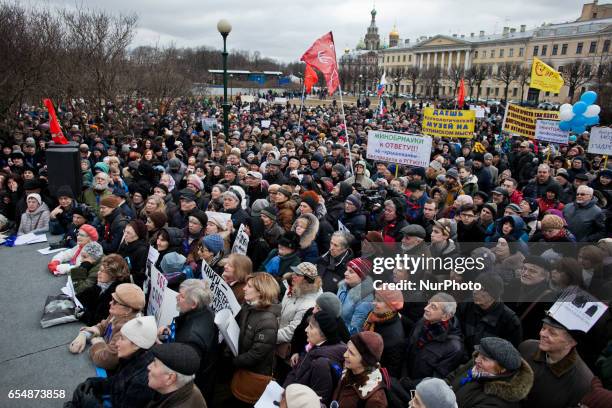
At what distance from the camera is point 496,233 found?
624 cm

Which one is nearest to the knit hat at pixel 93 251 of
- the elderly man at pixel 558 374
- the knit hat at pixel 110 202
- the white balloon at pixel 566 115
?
the knit hat at pixel 110 202

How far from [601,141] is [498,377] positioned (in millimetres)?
11289

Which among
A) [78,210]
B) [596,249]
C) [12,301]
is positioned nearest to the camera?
[12,301]

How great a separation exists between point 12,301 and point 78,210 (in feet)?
6.88

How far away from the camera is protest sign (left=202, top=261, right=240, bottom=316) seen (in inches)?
150

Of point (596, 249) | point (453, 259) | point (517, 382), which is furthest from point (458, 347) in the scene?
point (596, 249)

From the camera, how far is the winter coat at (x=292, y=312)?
395 cm

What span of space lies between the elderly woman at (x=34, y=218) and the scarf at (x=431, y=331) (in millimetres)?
5905

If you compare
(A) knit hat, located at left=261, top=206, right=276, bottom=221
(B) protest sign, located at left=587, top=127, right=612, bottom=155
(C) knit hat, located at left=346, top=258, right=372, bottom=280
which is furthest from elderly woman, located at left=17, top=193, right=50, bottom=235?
(B) protest sign, located at left=587, top=127, right=612, bottom=155

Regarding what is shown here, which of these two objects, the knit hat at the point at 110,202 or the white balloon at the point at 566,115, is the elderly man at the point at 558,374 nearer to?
the knit hat at the point at 110,202

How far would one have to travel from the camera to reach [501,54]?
303ft

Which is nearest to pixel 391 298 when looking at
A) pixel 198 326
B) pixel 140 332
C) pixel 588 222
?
pixel 198 326

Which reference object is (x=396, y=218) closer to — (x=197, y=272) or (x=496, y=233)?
(x=496, y=233)

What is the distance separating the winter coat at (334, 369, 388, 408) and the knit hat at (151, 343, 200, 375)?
105cm
